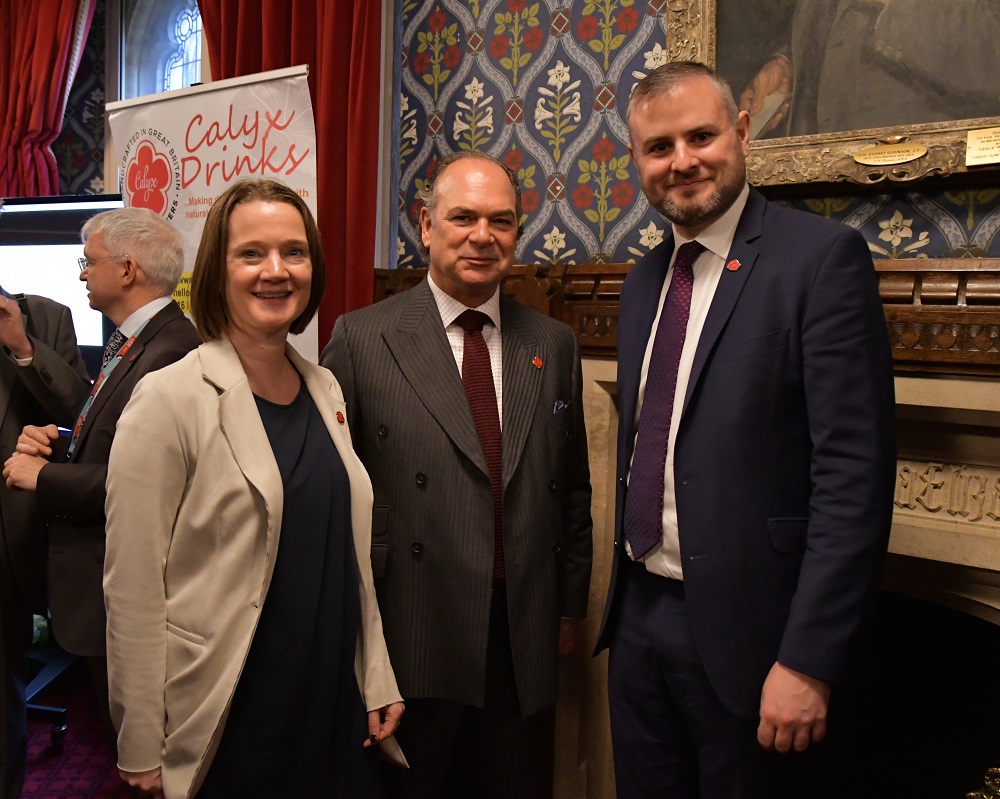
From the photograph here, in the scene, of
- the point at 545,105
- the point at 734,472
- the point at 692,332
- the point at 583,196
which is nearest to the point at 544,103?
the point at 545,105

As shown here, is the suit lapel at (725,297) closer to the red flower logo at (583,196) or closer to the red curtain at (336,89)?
the red flower logo at (583,196)

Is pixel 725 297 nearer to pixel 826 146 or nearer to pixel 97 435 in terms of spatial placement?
A: pixel 826 146

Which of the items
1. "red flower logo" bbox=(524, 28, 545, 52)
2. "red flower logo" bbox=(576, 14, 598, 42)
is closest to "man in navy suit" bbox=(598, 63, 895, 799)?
"red flower logo" bbox=(576, 14, 598, 42)

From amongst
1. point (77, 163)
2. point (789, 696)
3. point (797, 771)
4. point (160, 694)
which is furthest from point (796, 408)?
point (77, 163)

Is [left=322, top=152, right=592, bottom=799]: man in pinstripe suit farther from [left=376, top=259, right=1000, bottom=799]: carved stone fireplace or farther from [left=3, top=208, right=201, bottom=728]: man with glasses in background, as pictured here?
[left=3, top=208, right=201, bottom=728]: man with glasses in background

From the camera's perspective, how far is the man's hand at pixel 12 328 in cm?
208

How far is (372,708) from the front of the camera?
140 centimetres

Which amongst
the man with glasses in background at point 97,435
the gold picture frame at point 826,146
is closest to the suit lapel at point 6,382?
the man with glasses in background at point 97,435

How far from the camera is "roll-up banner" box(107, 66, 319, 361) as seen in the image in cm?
252

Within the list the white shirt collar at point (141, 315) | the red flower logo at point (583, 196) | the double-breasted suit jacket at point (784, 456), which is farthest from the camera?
the red flower logo at point (583, 196)

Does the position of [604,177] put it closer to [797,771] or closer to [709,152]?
[709,152]

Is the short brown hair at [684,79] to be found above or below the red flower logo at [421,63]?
below

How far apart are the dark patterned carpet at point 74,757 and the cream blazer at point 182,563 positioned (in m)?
1.34

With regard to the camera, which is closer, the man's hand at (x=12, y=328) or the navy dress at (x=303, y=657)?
the navy dress at (x=303, y=657)
